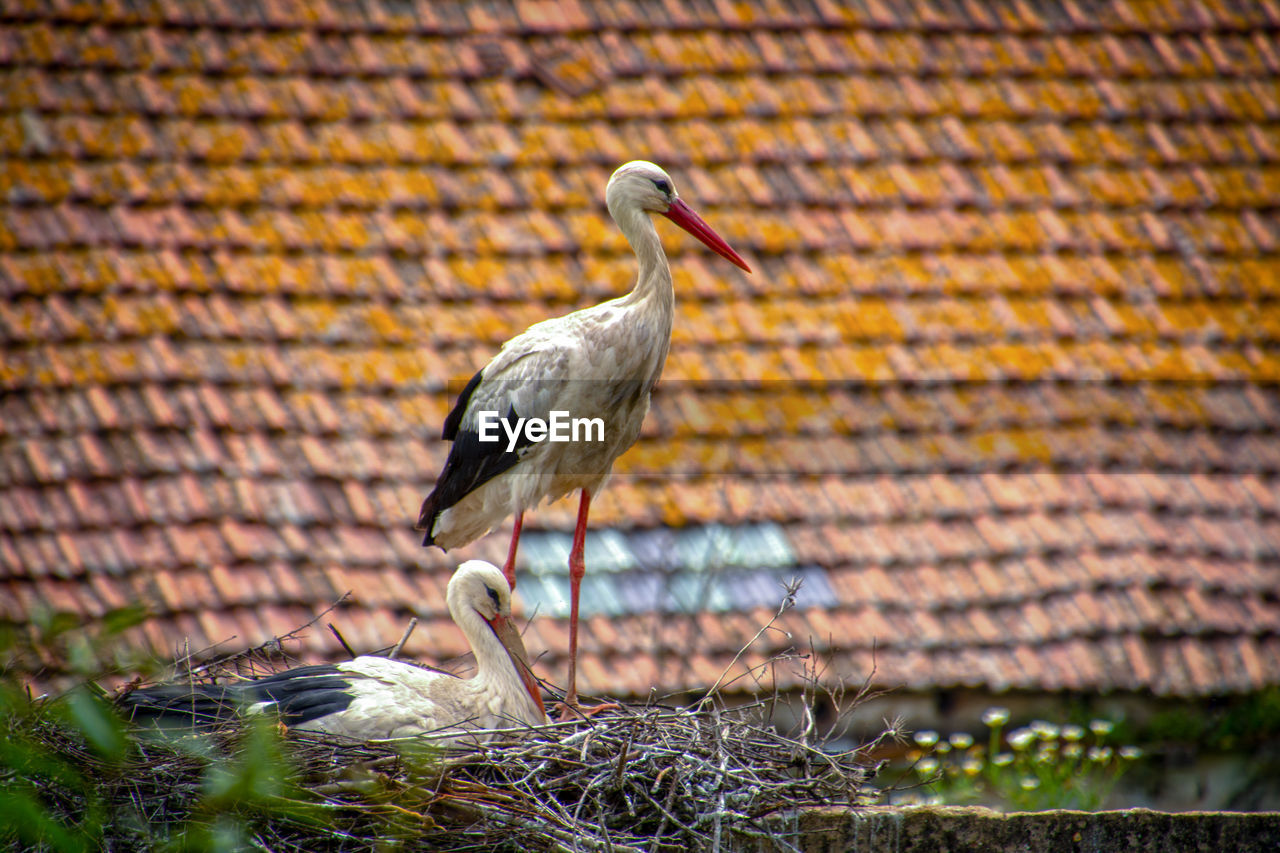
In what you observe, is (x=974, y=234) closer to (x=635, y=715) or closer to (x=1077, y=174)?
(x=1077, y=174)

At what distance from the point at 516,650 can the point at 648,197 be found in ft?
4.22

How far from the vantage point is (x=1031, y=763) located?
4.69 m

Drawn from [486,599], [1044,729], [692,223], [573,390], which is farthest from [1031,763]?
[692,223]

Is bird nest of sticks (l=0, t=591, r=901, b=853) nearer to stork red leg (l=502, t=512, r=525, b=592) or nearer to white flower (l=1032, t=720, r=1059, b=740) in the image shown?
stork red leg (l=502, t=512, r=525, b=592)

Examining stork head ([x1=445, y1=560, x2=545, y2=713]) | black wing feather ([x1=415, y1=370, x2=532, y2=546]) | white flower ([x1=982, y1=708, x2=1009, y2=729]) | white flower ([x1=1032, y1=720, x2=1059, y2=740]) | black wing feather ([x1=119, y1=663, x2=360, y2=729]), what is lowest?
white flower ([x1=1032, y1=720, x2=1059, y2=740])

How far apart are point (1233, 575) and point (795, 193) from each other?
234cm

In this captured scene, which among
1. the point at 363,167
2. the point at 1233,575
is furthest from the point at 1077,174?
Result: the point at 363,167

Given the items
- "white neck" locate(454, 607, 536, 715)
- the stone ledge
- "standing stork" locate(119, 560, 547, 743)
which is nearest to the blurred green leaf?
"standing stork" locate(119, 560, 547, 743)

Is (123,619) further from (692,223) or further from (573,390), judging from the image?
(692,223)

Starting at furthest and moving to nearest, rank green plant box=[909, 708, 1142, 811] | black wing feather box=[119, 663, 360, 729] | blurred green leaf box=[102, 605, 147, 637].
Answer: green plant box=[909, 708, 1142, 811]
black wing feather box=[119, 663, 360, 729]
blurred green leaf box=[102, 605, 147, 637]

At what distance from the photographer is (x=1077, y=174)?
5.97 metres

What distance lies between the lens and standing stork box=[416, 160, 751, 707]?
3.57 m

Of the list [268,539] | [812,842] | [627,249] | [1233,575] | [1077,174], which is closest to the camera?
[812,842]

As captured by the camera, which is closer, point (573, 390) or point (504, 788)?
point (504, 788)
